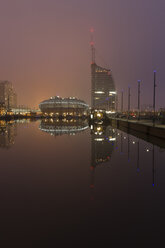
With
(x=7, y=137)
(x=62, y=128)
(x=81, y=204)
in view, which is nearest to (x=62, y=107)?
(x=62, y=128)

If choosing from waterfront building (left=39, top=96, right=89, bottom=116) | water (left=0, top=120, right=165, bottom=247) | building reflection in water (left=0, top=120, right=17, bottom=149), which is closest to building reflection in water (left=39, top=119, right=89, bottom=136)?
building reflection in water (left=0, top=120, right=17, bottom=149)

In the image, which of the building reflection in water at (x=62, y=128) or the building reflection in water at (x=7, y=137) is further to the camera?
the building reflection in water at (x=62, y=128)

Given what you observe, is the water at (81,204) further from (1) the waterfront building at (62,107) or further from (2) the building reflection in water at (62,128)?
(1) the waterfront building at (62,107)

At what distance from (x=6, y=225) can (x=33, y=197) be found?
175cm

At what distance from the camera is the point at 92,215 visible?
18.2 feet

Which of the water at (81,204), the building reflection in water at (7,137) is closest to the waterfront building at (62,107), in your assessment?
the building reflection in water at (7,137)

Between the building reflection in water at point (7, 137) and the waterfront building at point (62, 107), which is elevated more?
the waterfront building at point (62, 107)

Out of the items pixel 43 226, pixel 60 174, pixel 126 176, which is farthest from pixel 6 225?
pixel 126 176

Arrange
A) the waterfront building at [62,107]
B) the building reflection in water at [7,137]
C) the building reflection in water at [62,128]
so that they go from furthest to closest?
the waterfront building at [62,107] → the building reflection in water at [62,128] → the building reflection in water at [7,137]

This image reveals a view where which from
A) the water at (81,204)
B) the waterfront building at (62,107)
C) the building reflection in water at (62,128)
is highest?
the waterfront building at (62,107)

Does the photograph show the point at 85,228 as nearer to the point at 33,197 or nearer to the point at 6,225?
the point at 6,225

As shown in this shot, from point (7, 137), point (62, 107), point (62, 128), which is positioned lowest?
point (62, 128)

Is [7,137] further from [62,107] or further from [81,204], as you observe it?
[62,107]

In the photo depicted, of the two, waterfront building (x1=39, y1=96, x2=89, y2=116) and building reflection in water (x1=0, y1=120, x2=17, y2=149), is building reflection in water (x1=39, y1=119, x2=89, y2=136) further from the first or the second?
waterfront building (x1=39, y1=96, x2=89, y2=116)
